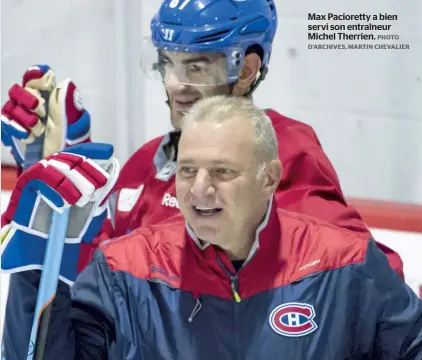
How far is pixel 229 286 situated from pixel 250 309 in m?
0.05

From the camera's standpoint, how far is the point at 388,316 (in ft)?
5.35

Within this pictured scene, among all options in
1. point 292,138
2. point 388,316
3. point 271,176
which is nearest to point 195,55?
point 292,138

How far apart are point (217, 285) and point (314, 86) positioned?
1692 mm

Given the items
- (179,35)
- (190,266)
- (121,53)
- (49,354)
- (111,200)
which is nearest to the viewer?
(49,354)

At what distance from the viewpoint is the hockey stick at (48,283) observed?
1.58 metres

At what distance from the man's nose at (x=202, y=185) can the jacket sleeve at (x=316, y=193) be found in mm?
491

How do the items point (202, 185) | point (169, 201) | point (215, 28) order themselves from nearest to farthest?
point (202, 185) < point (215, 28) < point (169, 201)

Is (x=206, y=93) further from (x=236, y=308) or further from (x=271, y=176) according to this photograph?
(x=236, y=308)

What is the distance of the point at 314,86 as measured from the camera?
127 inches

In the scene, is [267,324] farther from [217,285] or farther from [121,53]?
[121,53]

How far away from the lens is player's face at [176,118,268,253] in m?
1.61

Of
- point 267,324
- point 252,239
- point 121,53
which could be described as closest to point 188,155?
point 252,239

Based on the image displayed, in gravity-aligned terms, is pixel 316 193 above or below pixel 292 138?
below

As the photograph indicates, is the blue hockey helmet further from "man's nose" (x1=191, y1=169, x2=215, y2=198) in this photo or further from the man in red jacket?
"man's nose" (x1=191, y1=169, x2=215, y2=198)
